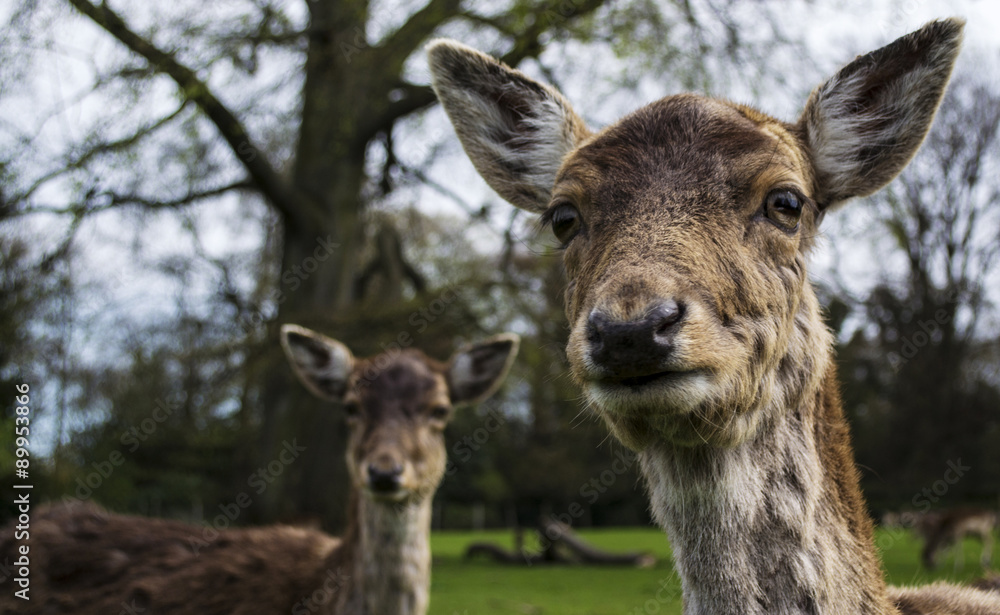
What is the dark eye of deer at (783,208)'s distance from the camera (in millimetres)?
2414

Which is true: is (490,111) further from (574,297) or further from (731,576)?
(731,576)

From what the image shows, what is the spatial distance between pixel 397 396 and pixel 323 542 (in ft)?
4.50

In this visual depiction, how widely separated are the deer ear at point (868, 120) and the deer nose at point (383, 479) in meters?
3.66

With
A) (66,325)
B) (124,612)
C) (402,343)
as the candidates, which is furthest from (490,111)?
(66,325)

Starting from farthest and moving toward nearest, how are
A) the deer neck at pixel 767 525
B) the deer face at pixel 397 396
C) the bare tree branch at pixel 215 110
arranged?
the bare tree branch at pixel 215 110 < the deer face at pixel 397 396 < the deer neck at pixel 767 525

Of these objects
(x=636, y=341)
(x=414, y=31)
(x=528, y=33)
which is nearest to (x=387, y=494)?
(x=636, y=341)

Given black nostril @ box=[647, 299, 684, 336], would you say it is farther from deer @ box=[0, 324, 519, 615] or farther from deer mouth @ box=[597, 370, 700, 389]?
deer @ box=[0, 324, 519, 615]

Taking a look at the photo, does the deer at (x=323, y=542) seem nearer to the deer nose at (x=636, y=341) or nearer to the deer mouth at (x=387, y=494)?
the deer mouth at (x=387, y=494)

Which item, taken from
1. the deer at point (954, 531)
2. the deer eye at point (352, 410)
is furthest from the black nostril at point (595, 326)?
the deer at point (954, 531)

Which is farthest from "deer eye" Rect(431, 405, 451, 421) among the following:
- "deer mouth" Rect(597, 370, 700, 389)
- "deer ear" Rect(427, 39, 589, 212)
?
"deer mouth" Rect(597, 370, 700, 389)

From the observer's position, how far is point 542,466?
27781 millimetres

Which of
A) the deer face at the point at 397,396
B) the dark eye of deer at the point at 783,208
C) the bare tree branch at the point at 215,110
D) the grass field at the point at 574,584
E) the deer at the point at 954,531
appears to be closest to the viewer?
the dark eye of deer at the point at 783,208

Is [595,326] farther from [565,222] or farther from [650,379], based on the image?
[565,222]

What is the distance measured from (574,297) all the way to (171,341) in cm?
2502
